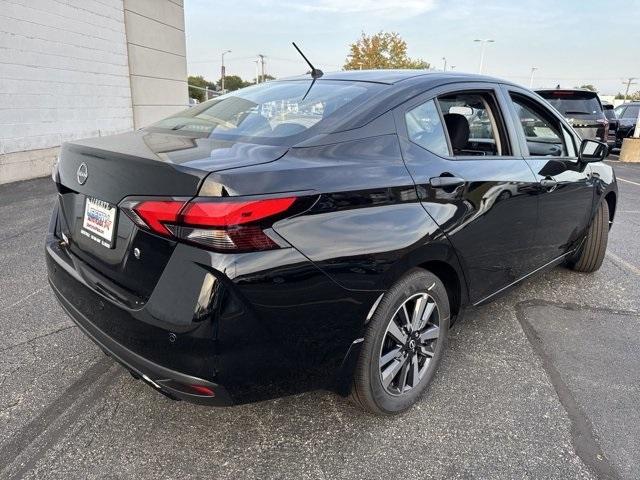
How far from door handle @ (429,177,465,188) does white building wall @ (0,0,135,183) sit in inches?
285

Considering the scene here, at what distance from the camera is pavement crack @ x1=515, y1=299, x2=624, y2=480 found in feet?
6.84

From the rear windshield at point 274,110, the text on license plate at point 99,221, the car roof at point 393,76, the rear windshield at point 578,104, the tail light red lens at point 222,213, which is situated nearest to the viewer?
the tail light red lens at point 222,213

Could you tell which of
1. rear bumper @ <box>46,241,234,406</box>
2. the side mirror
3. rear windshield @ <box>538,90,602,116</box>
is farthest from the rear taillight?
rear windshield @ <box>538,90,602,116</box>

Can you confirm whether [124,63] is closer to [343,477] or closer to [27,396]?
[27,396]

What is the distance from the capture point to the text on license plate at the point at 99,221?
74.7 inches

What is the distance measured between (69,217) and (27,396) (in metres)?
0.96

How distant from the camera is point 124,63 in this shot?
32.9ft

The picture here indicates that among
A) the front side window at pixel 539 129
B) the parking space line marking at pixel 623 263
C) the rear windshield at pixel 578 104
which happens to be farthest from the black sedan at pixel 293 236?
the rear windshield at pixel 578 104

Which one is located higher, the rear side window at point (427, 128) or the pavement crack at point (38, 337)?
the rear side window at point (427, 128)

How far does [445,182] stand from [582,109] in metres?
11.1

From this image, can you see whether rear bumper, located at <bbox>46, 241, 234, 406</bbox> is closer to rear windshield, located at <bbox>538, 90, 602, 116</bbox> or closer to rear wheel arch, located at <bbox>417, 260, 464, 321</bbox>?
rear wheel arch, located at <bbox>417, 260, 464, 321</bbox>

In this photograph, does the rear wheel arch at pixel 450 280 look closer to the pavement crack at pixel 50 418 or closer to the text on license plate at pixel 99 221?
the text on license plate at pixel 99 221

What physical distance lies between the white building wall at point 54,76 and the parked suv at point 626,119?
15075 mm

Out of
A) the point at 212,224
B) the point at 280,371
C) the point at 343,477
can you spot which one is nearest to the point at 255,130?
the point at 212,224
